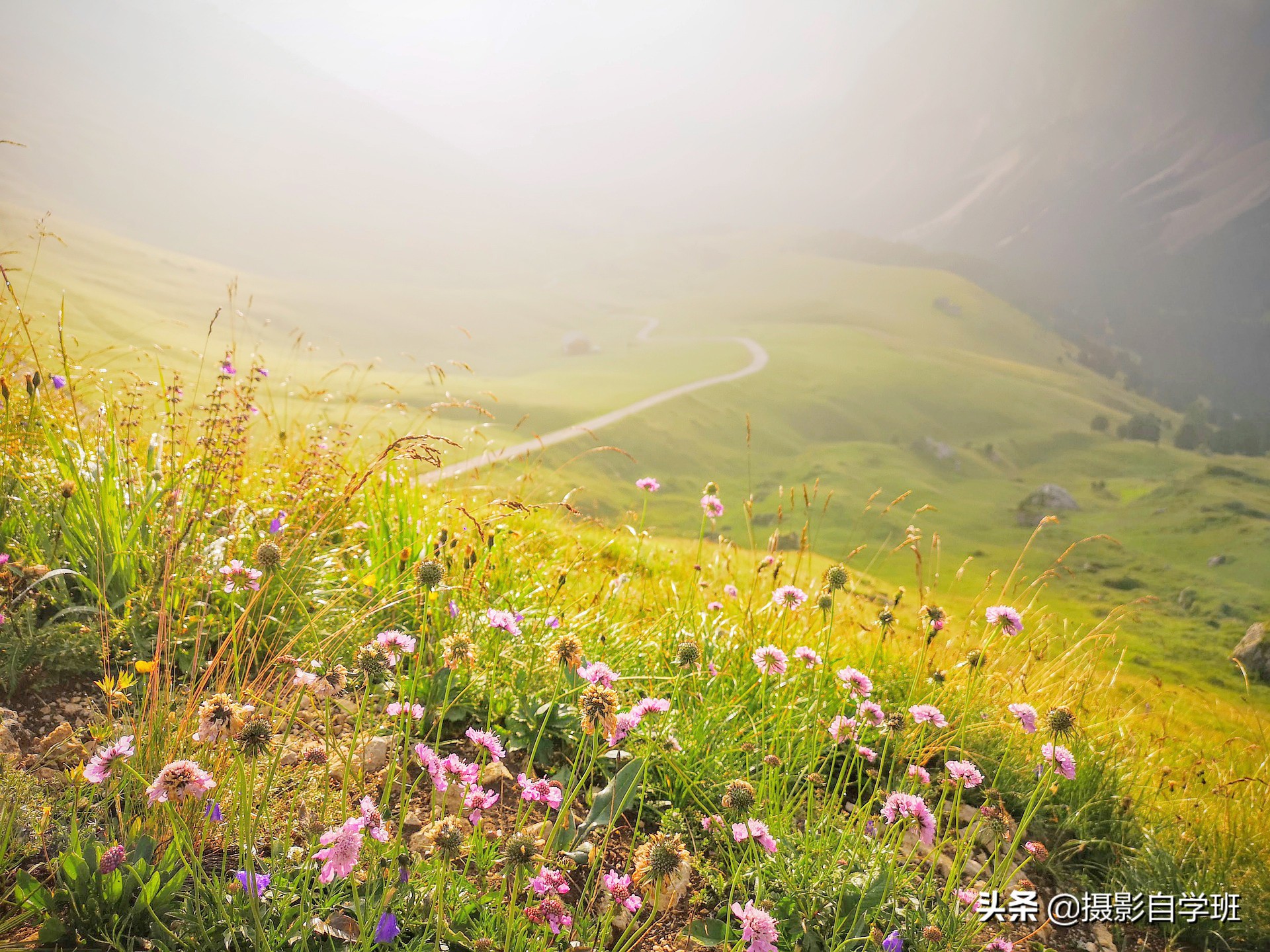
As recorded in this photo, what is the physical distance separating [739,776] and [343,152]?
16891 centimetres

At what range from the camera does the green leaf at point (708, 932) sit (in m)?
1.92

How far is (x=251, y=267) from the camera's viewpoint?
237 ft

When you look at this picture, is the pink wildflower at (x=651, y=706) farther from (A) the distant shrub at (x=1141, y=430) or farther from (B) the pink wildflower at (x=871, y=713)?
(A) the distant shrub at (x=1141, y=430)

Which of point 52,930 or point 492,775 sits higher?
point 52,930

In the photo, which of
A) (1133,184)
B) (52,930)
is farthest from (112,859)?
(1133,184)

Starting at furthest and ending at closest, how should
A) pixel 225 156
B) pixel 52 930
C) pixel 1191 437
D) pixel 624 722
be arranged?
1. pixel 1191 437
2. pixel 225 156
3. pixel 624 722
4. pixel 52 930

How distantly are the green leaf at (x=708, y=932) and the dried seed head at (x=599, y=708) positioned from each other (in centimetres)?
79

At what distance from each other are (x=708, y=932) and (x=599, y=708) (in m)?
0.94

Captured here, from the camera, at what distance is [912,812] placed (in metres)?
1.99

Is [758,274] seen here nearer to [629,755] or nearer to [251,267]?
[251,267]

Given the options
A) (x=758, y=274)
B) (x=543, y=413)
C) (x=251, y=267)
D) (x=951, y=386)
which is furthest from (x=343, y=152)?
(x=951, y=386)

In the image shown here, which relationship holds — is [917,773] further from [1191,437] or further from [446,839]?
[1191,437]

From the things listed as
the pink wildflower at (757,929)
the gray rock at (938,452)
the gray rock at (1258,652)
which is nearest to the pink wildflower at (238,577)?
the pink wildflower at (757,929)

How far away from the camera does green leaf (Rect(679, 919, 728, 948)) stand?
1.92 meters
